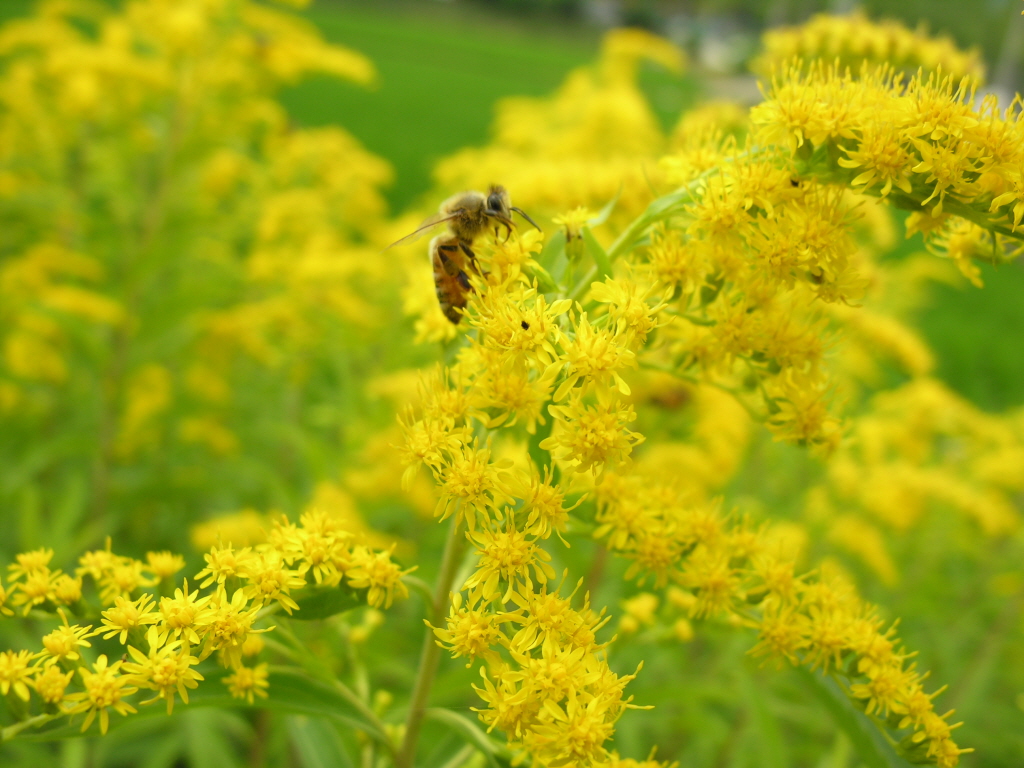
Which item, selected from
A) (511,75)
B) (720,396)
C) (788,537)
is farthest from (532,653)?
(511,75)

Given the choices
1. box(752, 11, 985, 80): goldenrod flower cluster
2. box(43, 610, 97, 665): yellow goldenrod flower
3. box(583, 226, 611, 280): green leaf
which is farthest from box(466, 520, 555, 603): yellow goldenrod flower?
A: box(752, 11, 985, 80): goldenrod flower cluster

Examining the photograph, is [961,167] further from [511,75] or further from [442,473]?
[511,75]

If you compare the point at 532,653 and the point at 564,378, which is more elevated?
the point at 564,378

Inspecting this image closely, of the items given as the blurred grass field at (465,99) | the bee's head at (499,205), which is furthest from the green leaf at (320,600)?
the blurred grass field at (465,99)

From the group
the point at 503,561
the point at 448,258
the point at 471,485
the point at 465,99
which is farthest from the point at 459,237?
the point at 465,99

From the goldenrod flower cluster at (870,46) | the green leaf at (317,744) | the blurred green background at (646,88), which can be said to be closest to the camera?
the green leaf at (317,744)

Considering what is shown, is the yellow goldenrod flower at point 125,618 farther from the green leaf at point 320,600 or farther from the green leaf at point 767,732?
the green leaf at point 767,732

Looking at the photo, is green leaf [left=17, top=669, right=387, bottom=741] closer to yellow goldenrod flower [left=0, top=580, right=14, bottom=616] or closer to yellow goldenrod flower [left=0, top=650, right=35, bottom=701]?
yellow goldenrod flower [left=0, top=650, right=35, bottom=701]
